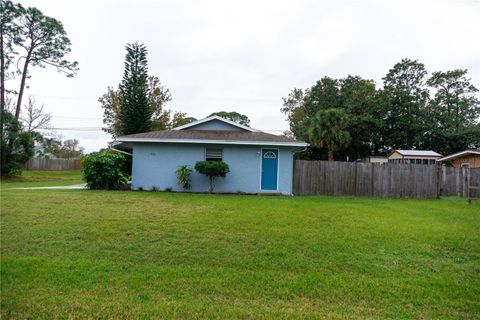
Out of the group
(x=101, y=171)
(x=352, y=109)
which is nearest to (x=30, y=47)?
(x=101, y=171)

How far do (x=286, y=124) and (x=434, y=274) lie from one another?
139 ft

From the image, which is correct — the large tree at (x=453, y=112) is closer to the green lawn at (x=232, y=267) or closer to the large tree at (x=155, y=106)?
the large tree at (x=155, y=106)

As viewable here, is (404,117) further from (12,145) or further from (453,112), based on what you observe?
(12,145)

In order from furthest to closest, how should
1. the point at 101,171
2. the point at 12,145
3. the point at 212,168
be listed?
the point at 12,145 < the point at 101,171 < the point at 212,168

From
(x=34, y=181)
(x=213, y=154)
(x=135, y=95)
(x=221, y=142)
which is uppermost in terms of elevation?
(x=135, y=95)

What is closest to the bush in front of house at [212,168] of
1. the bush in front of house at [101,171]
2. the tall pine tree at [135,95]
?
the bush in front of house at [101,171]

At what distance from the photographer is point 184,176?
14961 millimetres

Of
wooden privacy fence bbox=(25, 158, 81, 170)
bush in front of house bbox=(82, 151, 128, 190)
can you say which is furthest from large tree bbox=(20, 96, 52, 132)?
bush in front of house bbox=(82, 151, 128, 190)

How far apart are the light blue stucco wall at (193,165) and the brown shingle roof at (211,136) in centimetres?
40

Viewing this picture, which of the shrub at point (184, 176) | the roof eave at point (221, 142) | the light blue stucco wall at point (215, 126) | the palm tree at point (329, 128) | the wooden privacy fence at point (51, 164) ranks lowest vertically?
the shrub at point (184, 176)

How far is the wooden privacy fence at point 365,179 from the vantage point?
15.6 metres

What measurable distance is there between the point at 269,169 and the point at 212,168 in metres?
2.73

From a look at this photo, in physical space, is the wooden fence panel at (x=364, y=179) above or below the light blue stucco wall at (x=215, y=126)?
below

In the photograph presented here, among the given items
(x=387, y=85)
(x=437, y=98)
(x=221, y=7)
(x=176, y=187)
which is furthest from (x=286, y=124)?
(x=221, y=7)
